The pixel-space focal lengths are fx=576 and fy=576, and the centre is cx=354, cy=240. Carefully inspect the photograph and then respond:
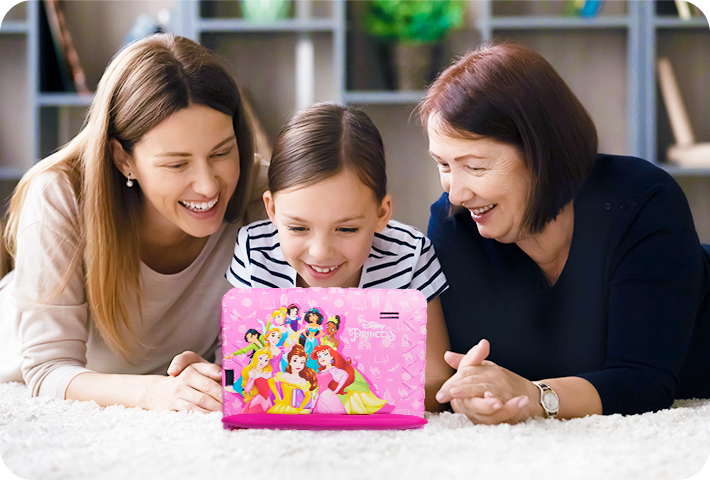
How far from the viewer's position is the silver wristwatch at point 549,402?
0.86m

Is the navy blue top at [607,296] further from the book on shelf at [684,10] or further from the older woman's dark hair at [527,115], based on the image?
the book on shelf at [684,10]

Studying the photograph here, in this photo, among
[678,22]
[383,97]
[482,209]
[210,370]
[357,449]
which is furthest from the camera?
[383,97]

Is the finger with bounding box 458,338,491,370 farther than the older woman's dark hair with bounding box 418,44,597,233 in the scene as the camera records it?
No

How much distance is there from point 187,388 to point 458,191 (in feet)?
1.84

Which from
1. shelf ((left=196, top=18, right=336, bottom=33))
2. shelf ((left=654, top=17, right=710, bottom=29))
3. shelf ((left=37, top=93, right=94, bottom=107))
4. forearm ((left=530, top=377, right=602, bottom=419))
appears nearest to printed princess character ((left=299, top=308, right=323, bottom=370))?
forearm ((left=530, top=377, right=602, bottom=419))

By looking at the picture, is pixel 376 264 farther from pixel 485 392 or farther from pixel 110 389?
pixel 110 389

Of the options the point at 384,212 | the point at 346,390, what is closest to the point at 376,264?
the point at 384,212

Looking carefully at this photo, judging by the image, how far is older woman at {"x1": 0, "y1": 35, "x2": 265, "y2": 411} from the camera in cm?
106

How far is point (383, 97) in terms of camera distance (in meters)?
2.34

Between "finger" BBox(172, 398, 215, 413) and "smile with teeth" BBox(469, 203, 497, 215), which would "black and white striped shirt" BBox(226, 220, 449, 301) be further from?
"finger" BBox(172, 398, 215, 413)

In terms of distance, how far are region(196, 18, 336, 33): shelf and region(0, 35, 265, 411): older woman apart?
127 cm

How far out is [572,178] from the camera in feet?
3.40

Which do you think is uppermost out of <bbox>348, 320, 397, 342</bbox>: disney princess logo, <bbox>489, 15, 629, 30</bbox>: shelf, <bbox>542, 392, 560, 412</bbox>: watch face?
<bbox>489, 15, 629, 30</bbox>: shelf

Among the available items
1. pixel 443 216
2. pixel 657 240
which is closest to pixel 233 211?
pixel 443 216
